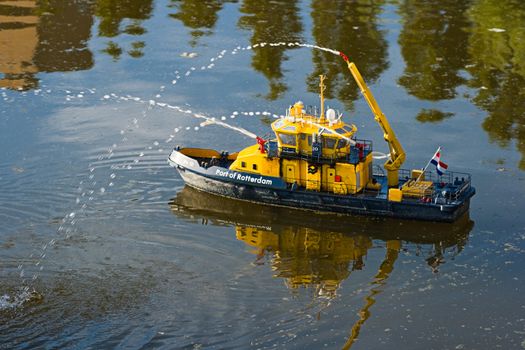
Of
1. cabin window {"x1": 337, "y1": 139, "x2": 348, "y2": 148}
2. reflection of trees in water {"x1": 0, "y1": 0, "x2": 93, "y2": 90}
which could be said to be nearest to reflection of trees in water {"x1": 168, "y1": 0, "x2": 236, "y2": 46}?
reflection of trees in water {"x1": 0, "y1": 0, "x2": 93, "y2": 90}

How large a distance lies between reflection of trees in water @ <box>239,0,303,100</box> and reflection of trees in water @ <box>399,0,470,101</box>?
574 cm

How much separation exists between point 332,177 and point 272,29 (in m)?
21.5

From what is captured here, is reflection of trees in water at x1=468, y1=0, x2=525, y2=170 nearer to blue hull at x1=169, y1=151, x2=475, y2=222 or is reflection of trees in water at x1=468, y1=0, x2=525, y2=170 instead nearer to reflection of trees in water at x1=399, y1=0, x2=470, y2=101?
reflection of trees in water at x1=399, y1=0, x2=470, y2=101

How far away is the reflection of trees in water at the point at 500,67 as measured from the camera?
41688 mm

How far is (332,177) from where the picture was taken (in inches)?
1346

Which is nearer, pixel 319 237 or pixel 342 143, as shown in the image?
pixel 319 237

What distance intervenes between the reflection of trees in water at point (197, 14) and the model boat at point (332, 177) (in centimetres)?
1825

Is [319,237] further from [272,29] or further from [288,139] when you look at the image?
[272,29]

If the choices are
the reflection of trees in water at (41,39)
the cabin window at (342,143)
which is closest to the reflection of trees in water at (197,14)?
the reflection of trees in water at (41,39)

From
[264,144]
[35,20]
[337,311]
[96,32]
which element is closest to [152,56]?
[96,32]

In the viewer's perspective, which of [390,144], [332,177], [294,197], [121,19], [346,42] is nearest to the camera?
[332,177]

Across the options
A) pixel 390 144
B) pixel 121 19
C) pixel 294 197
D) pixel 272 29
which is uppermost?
pixel 390 144

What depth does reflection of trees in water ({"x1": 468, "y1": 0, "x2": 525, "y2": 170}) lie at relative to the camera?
41.7m

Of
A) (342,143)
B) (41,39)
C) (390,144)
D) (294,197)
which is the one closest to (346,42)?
(41,39)
